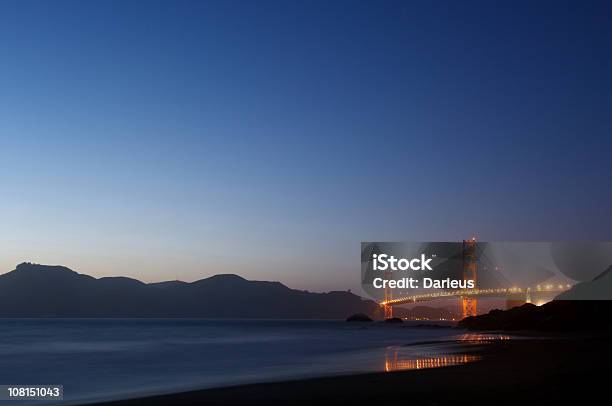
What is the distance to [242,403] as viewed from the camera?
16.6 metres

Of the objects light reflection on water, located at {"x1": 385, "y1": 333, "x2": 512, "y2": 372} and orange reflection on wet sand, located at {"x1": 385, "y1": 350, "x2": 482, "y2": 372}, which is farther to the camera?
light reflection on water, located at {"x1": 385, "y1": 333, "x2": 512, "y2": 372}

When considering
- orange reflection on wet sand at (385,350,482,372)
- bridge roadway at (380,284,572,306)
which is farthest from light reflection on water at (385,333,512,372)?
bridge roadway at (380,284,572,306)

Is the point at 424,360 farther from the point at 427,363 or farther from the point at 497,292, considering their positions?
the point at 497,292

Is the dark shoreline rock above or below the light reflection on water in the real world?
above

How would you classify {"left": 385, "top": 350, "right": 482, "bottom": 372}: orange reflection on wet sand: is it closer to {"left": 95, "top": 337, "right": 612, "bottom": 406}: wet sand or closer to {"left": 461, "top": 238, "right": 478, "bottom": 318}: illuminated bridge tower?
{"left": 95, "top": 337, "right": 612, "bottom": 406}: wet sand

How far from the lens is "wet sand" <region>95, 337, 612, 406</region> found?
Result: 15.5m

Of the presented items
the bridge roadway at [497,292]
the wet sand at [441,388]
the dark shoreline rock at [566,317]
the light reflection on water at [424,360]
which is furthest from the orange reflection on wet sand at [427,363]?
the bridge roadway at [497,292]

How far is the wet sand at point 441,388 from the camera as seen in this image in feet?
50.8

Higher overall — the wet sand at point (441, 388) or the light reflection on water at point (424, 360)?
the wet sand at point (441, 388)

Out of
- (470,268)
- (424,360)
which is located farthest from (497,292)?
(424,360)

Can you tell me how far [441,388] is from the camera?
17.7m

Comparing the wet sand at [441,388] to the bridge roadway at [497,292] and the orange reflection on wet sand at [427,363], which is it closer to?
the orange reflection on wet sand at [427,363]

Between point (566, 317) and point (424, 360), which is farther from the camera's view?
point (566, 317)

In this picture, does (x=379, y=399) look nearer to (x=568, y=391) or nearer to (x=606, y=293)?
(x=568, y=391)
